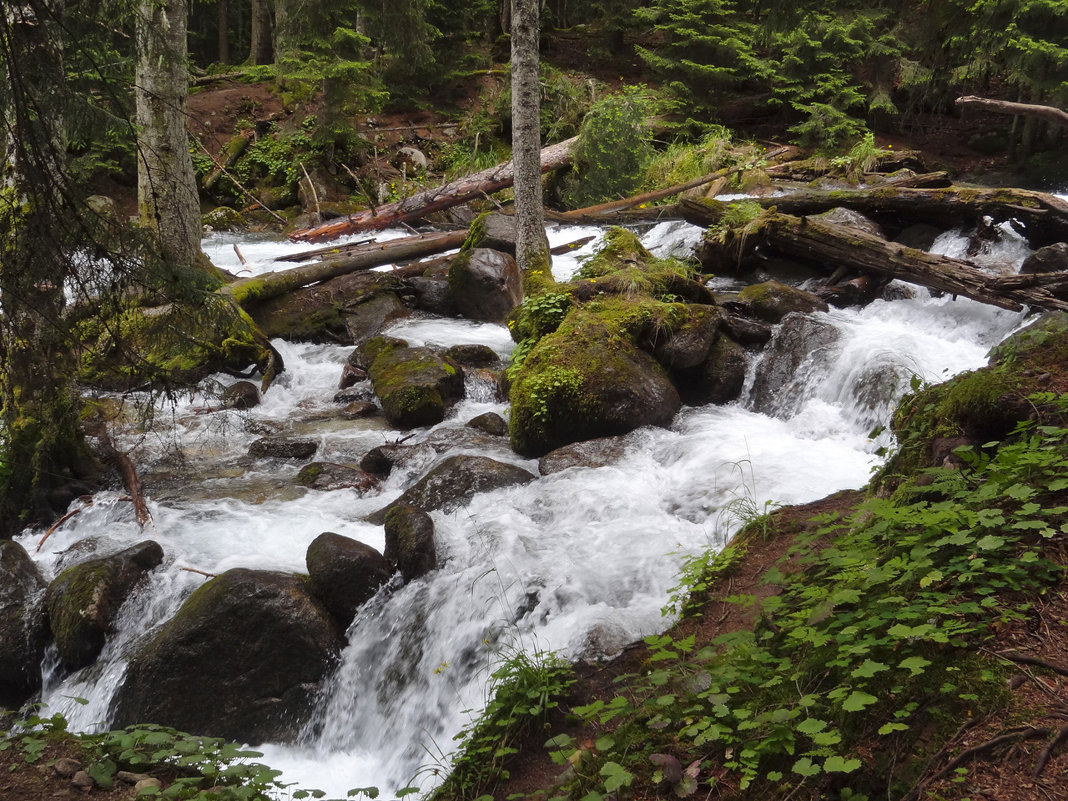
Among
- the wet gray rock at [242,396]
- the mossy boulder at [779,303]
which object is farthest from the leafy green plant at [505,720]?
the mossy boulder at [779,303]

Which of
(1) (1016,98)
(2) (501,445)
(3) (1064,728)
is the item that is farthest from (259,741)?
(1) (1016,98)

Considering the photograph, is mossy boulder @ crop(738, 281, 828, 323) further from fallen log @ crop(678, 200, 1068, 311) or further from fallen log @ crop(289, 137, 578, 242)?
fallen log @ crop(289, 137, 578, 242)

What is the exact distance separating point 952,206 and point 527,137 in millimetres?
5835

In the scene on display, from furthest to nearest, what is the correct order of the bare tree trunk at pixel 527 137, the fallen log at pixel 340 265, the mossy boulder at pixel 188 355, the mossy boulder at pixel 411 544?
the fallen log at pixel 340 265 → the bare tree trunk at pixel 527 137 → the mossy boulder at pixel 188 355 → the mossy boulder at pixel 411 544

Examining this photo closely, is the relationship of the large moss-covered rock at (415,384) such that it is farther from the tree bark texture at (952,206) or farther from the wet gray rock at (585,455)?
the tree bark texture at (952,206)

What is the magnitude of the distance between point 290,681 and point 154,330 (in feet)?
8.01

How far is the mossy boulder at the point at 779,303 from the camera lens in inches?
360

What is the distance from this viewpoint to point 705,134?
1953 cm

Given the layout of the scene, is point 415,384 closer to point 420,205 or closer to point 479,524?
point 479,524

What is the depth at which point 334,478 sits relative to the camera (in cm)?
728

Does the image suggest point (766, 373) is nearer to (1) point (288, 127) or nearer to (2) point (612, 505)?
(2) point (612, 505)

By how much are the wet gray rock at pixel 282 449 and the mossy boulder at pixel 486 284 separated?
14.0ft

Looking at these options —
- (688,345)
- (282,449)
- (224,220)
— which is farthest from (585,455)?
(224,220)

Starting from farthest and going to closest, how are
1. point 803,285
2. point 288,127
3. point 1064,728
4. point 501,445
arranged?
1. point 288,127
2. point 803,285
3. point 501,445
4. point 1064,728
